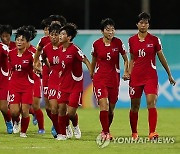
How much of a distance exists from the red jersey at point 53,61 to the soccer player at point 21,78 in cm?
48

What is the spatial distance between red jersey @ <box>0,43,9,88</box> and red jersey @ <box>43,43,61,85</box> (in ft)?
4.36

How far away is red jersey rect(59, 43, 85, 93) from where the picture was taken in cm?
1856

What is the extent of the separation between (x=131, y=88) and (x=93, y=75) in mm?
768

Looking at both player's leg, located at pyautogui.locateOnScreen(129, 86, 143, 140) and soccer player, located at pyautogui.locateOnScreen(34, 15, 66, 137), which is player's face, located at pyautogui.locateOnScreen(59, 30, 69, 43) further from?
player's leg, located at pyautogui.locateOnScreen(129, 86, 143, 140)

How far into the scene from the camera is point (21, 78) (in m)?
19.7

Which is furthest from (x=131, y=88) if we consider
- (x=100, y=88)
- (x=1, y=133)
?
(x=1, y=133)

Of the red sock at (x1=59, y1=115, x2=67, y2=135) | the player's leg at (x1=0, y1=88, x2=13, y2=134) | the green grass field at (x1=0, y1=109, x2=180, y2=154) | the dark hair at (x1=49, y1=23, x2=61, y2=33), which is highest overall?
the dark hair at (x1=49, y1=23, x2=61, y2=33)

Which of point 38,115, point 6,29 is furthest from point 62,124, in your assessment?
point 6,29

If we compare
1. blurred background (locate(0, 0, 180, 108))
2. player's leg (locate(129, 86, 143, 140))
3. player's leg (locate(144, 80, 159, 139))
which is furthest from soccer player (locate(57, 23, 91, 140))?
blurred background (locate(0, 0, 180, 108))

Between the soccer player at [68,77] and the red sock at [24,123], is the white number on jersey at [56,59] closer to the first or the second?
the soccer player at [68,77]

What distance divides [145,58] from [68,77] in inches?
58.6

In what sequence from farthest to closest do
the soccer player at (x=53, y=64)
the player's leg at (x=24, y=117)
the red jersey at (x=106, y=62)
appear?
the player's leg at (x=24, y=117) < the soccer player at (x=53, y=64) < the red jersey at (x=106, y=62)

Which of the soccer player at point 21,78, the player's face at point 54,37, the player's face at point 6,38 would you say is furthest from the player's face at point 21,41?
the player's face at point 6,38

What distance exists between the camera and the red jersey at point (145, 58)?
1848 cm
